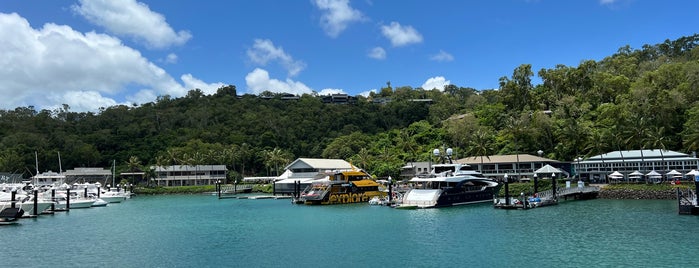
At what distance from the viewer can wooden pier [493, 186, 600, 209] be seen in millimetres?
46156

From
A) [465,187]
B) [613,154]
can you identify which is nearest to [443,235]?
[465,187]

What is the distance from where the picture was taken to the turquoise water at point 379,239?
24.1 m

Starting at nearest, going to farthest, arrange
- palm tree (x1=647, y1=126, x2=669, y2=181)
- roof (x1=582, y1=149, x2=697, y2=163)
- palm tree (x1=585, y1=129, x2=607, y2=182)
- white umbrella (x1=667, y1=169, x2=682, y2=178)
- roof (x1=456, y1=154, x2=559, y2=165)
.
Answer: white umbrella (x1=667, y1=169, x2=682, y2=178)
roof (x1=582, y1=149, x2=697, y2=163)
palm tree (x1=647, y1=126, x2=669, y2=181)
palm tree (x1=585, y1=129, x2=607, y2=182)
roof (x1=456, y1=154, x2=559, y2=165)

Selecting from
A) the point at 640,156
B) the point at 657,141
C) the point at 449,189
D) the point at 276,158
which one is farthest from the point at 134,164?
the point at 657,141

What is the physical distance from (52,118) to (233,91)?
5688 centimetres

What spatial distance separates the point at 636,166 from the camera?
202ft

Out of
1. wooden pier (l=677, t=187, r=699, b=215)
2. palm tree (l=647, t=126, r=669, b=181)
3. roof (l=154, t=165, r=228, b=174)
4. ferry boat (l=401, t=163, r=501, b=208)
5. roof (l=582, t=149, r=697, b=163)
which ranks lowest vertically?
wooden pier (l=677, t=187, r=699, b=215)

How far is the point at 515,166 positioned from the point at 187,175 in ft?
233

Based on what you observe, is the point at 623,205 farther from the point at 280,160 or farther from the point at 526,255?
the point at 280,160

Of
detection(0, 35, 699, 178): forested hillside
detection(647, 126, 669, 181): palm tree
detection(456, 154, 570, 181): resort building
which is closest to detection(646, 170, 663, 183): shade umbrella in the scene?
detection(647, 126, 669, 181): palm tree

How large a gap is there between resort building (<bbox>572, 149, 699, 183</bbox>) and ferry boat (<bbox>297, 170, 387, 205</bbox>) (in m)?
26.8

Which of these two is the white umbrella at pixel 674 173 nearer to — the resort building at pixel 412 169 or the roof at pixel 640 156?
the roof at pixel 640 156

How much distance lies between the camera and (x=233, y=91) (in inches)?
6988

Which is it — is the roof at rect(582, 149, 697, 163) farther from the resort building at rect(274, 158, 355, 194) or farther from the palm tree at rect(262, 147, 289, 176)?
the palm tree at rect(262, 147, 289, 176)
